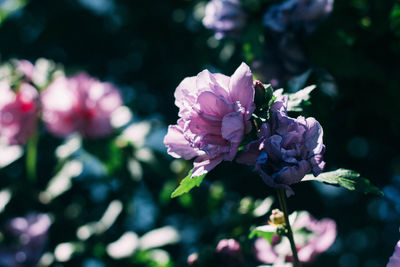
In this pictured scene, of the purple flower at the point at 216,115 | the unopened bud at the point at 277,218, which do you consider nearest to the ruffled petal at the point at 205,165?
the purple flower at the point at 216,115

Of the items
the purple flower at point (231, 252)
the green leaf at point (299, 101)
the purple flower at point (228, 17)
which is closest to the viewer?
the green leaf at point (299, 101)

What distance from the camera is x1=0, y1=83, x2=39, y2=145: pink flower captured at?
163cm

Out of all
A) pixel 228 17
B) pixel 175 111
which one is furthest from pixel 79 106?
pixel 228 17

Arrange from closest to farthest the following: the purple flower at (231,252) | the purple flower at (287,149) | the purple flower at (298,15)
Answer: the purple flower at (287,149)
the purple flower at (231,252)
the purple flower at (298,15)

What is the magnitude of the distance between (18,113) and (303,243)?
1.14 metres

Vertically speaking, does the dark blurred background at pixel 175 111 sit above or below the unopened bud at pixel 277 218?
above

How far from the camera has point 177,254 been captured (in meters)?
1.70

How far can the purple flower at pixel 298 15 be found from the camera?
3.55 feet

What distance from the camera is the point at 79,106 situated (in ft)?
5.37

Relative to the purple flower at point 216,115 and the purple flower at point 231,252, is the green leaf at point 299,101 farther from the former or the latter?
the purple flower at point 231,252

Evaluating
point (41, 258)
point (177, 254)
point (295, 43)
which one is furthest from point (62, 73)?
point (295, 43)

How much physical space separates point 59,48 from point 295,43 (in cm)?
142

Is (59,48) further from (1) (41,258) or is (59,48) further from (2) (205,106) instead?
(2) (205,106)

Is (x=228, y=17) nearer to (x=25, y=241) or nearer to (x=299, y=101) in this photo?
(x=299, y=101)
